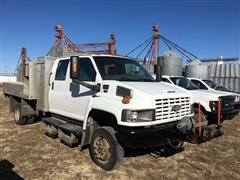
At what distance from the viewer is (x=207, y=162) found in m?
5.49

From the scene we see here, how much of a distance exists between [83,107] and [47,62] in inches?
84.2

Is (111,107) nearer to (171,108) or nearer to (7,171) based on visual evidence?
(171,108)

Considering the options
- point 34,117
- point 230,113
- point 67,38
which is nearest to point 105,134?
point 34,117

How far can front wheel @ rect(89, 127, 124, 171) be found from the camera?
4.60 metres

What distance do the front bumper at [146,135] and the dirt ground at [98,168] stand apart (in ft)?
2.07

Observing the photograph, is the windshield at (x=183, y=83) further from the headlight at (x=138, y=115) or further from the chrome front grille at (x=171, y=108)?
the headlight at (x=138, y=115)

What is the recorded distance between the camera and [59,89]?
248 inches

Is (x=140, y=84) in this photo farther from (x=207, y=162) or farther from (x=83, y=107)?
(x=207, y=162)

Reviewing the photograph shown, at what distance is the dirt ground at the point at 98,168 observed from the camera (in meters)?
4.69

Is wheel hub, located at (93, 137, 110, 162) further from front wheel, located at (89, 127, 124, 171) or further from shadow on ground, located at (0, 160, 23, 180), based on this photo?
shadow on ground, located at (0, 160, 23, 180)

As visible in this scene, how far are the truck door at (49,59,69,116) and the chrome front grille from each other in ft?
8.22

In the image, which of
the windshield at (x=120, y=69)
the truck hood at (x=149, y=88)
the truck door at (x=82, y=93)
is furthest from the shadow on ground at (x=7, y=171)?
the truck hood at (x=149, y=88)

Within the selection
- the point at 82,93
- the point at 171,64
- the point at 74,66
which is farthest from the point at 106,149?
the point at 171,64

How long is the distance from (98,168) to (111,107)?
4.34ft
